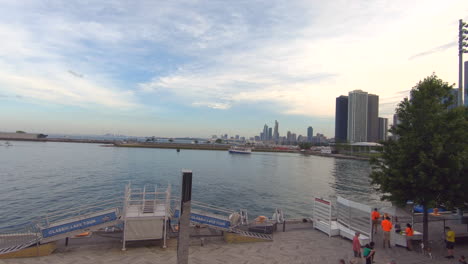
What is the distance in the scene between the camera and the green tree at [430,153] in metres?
10.2

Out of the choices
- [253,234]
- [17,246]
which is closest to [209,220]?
[253,234]

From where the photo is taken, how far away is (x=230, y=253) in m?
9.78

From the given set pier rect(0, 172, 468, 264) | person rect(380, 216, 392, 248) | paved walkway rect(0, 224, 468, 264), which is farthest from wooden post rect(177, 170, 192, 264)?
person rect(380, 216, 392, 248)

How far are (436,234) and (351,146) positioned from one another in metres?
155

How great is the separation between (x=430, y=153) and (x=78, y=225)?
13.9m

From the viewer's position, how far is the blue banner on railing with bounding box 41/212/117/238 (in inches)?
364

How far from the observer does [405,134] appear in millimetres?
11484

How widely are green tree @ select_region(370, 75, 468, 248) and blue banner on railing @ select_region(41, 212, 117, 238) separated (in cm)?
1168

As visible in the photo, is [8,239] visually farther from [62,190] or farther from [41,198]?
[62,190]

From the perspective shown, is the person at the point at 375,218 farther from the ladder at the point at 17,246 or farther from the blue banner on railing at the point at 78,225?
the ladder at the point at 17,246

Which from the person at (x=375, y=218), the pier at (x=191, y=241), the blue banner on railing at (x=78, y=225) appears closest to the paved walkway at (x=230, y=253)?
the pier at (x=191, y=241)

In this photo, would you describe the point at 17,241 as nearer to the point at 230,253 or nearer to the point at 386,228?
the point at 230,253

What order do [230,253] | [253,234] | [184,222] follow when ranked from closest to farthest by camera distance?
1. [184,222]
2. [230,253]
3. [253,234]

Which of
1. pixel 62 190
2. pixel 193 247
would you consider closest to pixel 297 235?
pixel 193 247
